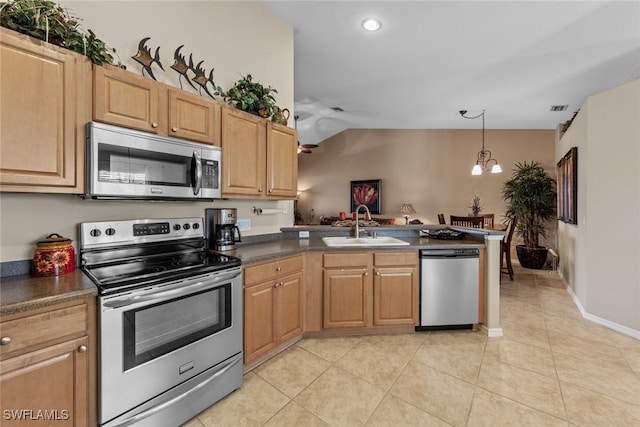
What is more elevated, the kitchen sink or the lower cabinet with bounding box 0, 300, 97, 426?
the kitchen sink

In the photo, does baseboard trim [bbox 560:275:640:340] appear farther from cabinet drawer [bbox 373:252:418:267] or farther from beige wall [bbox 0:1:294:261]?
beige wall [bbox 0:1:294:261]

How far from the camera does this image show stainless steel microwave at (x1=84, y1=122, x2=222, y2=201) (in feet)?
4.80

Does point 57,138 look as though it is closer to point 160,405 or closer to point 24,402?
point 24,402

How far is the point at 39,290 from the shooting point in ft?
3.90

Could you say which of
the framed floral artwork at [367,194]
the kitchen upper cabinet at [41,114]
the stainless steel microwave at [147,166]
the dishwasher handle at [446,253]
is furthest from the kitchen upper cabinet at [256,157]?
the framed floral artwork at [367,194]

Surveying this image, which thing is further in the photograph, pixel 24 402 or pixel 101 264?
pixel 101 264

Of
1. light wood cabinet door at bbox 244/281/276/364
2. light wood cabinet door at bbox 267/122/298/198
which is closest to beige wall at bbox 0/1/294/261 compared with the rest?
light wood cabinet door at bbox 267/122/298/198

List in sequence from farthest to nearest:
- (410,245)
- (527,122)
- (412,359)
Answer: (527,122) → (410,245) → (412,359)

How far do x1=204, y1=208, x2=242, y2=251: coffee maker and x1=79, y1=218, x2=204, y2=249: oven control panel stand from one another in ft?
0.25

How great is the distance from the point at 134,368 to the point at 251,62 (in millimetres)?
2575

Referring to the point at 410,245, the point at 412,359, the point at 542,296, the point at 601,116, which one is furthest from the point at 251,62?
the point at 542,296

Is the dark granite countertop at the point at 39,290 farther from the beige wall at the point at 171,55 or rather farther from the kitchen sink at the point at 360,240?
the kitchen sink at the point at 360,240

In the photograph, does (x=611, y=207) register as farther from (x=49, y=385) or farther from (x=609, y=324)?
(x=49, y=385)

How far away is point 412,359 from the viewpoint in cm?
220
